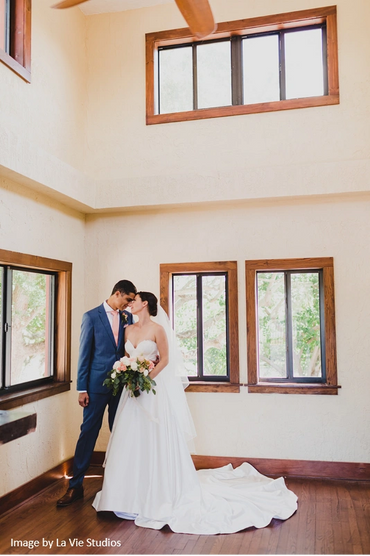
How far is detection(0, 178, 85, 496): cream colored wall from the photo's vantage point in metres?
4.01

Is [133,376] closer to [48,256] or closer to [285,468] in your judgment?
[48,256]

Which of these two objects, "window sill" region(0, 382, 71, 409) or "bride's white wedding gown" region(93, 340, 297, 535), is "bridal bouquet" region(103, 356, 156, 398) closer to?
"bride's white wedding gown" region(93, 340, 297, 535)

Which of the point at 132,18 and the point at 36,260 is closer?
the point at 36,260

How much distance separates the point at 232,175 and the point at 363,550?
3.38m

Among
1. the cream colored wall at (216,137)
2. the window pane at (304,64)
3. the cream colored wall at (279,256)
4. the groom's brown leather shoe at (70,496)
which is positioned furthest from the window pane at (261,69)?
the groom's brown leather shoe at (70,496)

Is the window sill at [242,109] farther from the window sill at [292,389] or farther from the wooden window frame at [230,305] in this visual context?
the window sill at [292,389]

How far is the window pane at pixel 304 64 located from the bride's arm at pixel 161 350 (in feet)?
9.33

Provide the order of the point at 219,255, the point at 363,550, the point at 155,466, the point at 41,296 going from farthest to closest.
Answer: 1. the point at 219,255
2. the point at 41,296
3. the point at 155,466
4. the point at 363,550

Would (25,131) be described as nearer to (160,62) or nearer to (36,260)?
(36,260)

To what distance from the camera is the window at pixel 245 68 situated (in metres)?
4.96

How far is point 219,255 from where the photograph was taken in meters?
5.07

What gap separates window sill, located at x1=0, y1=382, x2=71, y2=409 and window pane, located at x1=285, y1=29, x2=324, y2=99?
12.4 feet

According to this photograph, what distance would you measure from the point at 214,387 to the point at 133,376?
1331 mm

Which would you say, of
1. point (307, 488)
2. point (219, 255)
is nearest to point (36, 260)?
point (219, 255)
